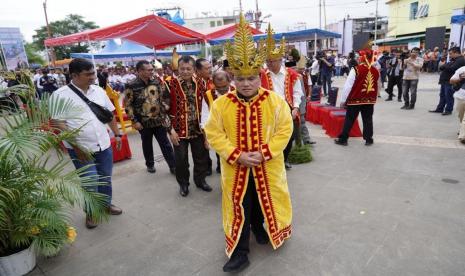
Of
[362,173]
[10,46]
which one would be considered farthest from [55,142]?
[10,46]

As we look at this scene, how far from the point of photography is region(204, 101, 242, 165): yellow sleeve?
224 centimetres

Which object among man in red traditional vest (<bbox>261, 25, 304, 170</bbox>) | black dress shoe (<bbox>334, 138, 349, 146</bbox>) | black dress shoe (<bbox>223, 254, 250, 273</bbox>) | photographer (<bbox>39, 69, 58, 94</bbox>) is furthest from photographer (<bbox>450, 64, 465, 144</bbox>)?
photographer (<bbox>39, 69, 58, 94</bbox>)

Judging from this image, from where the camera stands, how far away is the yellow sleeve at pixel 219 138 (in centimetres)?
224

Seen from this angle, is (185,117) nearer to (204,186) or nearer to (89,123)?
(204,186)

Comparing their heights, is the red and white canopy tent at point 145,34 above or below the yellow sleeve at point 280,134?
above

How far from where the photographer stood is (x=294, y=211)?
331 cm

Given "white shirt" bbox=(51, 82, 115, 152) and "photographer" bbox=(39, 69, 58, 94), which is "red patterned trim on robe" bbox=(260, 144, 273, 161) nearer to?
"white shirt" bbox=(51, 82, 115, 152)

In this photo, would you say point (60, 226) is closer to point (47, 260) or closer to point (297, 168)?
point (47, 260)

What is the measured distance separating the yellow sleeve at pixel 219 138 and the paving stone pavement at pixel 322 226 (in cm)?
96

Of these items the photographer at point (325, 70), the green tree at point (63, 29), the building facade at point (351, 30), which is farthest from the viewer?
the green tree at point (63, 29)

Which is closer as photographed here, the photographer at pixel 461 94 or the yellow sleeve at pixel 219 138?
the yellow sleeve at pixel 219 138

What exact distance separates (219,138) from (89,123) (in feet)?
4.94

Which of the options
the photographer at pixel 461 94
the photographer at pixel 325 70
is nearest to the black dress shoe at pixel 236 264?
the photographer at pixel 461 94

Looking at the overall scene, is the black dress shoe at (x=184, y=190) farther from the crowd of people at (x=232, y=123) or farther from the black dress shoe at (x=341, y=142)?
the black dress shoe at (x=341, y=142)
